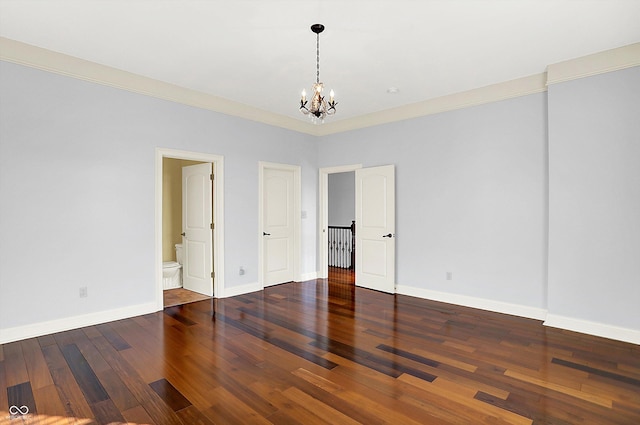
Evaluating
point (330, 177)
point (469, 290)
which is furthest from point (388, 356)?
point (330, 177)

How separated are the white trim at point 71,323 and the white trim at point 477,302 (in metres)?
3.74

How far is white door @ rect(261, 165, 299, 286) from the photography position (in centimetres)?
605

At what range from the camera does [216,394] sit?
8.30ft

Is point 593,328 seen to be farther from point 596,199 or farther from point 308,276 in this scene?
point 308,276

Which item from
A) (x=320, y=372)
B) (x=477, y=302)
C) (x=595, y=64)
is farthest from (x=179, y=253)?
(x=595, y=64)

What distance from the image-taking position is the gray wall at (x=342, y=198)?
9672 mm

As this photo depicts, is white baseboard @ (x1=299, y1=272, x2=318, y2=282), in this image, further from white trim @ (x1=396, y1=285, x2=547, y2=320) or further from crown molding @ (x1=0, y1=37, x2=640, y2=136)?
crown molding @ (x1=0, y1=37, x2=640, y2=136)

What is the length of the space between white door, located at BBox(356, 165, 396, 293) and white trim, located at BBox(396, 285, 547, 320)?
0.33 metres

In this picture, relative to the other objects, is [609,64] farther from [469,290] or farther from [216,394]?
[216,394]

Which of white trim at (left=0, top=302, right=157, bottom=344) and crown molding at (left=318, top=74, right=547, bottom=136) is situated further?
crown molding at (left=318, top=74, right=547, bottom=136)

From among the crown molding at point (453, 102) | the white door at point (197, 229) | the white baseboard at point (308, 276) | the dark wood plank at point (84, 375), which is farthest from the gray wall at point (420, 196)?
the white baseboard at point (308, 276)

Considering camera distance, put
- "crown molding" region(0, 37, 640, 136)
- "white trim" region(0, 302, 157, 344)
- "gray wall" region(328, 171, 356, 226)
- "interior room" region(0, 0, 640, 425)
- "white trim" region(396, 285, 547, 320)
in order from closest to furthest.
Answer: "interior room" region(0, 0, 640, 425)
"white trim" region(0, 302, 157, 344)
"crown molding" region(0, 37, 640, 136)
"white trim" region(396, 285, 547, 320)
"gray wall" region(328, 171, 356, 226)

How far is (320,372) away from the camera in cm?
287

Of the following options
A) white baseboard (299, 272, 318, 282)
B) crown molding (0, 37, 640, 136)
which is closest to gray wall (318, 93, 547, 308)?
crown molding (0, 37, 640, 136)
